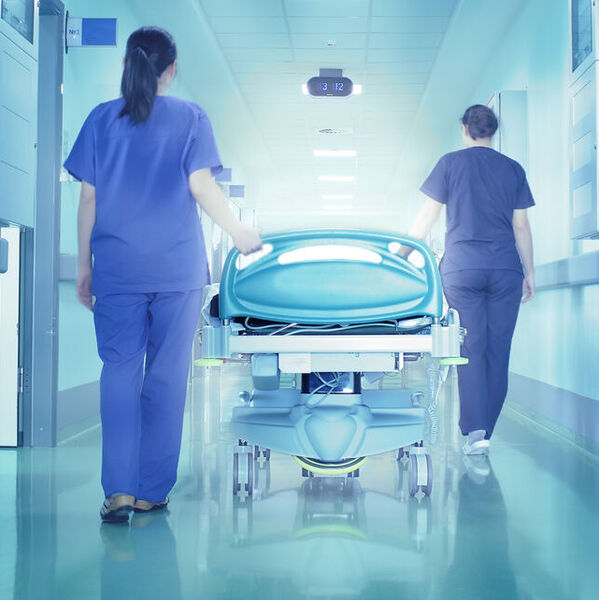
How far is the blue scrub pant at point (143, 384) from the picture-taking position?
2.40 m

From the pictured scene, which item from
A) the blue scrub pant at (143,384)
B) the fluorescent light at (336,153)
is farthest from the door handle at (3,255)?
the fluorescent light at (336,153)

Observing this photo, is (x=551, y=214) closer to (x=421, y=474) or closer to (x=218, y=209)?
(x=421, y=474)

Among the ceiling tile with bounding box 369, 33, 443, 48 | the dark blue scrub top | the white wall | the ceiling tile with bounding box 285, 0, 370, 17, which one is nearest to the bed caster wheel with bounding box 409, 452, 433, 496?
A: the dark blue scrub top

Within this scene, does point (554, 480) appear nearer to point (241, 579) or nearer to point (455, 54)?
point (241, 579)

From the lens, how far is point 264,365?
2.53 meters

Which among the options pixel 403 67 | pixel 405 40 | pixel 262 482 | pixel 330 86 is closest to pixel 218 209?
pixel 262 482

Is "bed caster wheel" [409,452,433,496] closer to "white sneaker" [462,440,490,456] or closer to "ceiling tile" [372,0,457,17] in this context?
"white sneaker" [462,440,490,456]

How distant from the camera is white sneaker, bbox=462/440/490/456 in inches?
139

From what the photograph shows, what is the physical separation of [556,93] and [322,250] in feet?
10.1

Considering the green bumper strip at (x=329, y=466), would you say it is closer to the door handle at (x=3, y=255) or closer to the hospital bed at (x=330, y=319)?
the hospital bed at (x=330, y=319)

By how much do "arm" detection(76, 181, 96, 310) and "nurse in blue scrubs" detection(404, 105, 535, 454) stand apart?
149cm

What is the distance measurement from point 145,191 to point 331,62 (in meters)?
5.65

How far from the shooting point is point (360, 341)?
244 cm

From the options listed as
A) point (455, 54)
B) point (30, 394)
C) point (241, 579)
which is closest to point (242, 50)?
point (455, 54)
